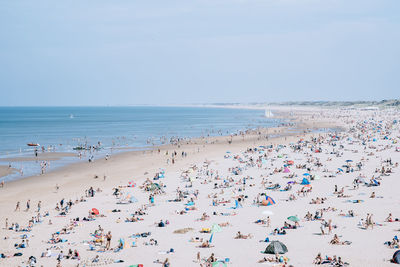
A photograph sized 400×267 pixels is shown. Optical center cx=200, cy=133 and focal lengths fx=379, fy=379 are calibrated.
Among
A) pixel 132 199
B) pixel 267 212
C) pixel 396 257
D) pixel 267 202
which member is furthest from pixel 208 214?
→ pixel 396 257

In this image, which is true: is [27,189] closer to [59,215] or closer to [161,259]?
[59,215]

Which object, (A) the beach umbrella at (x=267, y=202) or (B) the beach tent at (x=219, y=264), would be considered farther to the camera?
(A) the beach umbrella at (x=267, y=202)

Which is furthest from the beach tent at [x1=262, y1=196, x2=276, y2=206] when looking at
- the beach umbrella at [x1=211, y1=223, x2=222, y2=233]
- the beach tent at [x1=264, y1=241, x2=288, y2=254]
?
the beach tent at [x1=264, y1=241, x2=288, y2=254]

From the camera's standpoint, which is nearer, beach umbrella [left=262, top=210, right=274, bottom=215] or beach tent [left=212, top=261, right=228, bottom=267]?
beach tent [left=212, top=261, right=228, bottom=267]

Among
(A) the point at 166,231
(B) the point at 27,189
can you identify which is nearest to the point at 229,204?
(A) the point at 166,231

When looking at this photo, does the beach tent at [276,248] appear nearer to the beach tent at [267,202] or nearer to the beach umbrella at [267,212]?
the beach umbrella at [267,212]

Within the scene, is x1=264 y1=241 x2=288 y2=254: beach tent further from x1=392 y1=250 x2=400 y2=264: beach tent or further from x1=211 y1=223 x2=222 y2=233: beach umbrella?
x1=392 y1=250 x2=400 y2=264: beach tent

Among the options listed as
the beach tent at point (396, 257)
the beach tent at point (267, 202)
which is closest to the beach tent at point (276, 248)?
the beach tent at point (396, 257)
